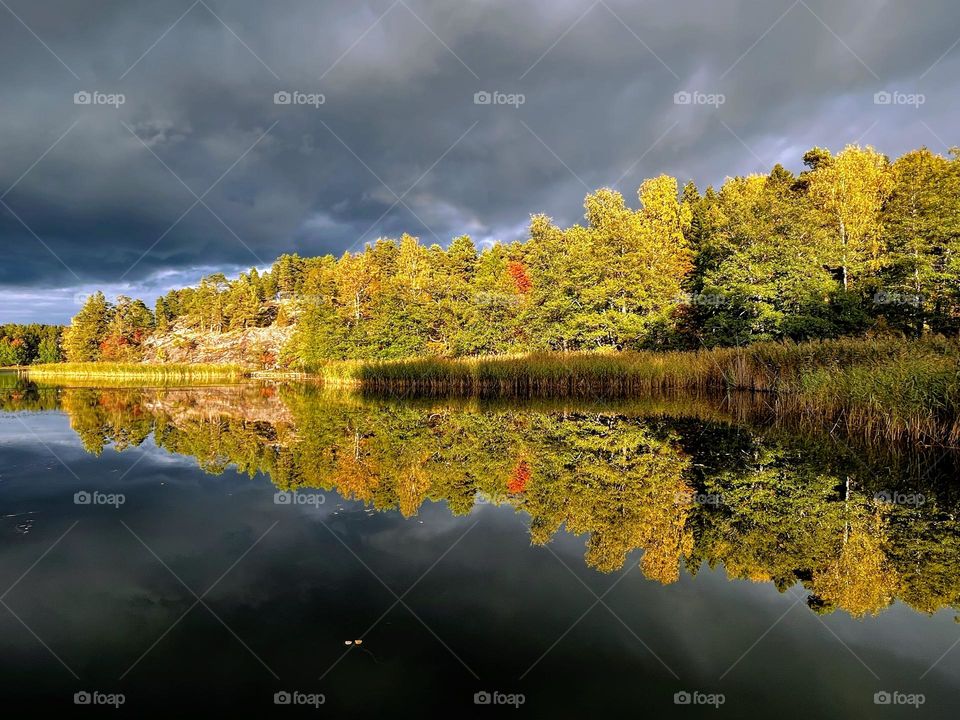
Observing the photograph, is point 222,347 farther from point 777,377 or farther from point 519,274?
point 777,377

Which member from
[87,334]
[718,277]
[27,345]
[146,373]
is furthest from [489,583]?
[27,345]

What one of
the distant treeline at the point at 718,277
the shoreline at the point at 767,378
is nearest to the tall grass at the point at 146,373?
the shoreline at the point at 767,378

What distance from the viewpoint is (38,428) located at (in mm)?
13828

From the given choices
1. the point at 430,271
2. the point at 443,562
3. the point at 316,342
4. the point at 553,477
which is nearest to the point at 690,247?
the point at 430,271

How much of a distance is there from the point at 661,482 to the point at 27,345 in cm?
14248

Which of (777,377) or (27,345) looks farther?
(27,345)

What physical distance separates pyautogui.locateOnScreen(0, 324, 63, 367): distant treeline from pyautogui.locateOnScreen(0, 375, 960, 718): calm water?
125550 millimetres

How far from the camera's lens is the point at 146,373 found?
145 feet

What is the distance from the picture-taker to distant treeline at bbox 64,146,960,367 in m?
29.8

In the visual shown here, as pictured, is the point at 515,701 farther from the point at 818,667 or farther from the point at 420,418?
the point at 420,418

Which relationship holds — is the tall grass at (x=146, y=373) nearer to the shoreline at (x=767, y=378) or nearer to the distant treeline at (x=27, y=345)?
the shoreline at (x=767, y=378)

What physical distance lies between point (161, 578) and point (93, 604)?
552 mm

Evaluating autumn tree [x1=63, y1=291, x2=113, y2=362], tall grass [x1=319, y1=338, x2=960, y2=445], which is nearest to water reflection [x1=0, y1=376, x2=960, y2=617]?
tall grass [x1=319, y1=338, x2=960, y2=445]

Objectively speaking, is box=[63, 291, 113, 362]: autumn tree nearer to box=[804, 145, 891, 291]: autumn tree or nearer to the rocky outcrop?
the rocky outcrop
